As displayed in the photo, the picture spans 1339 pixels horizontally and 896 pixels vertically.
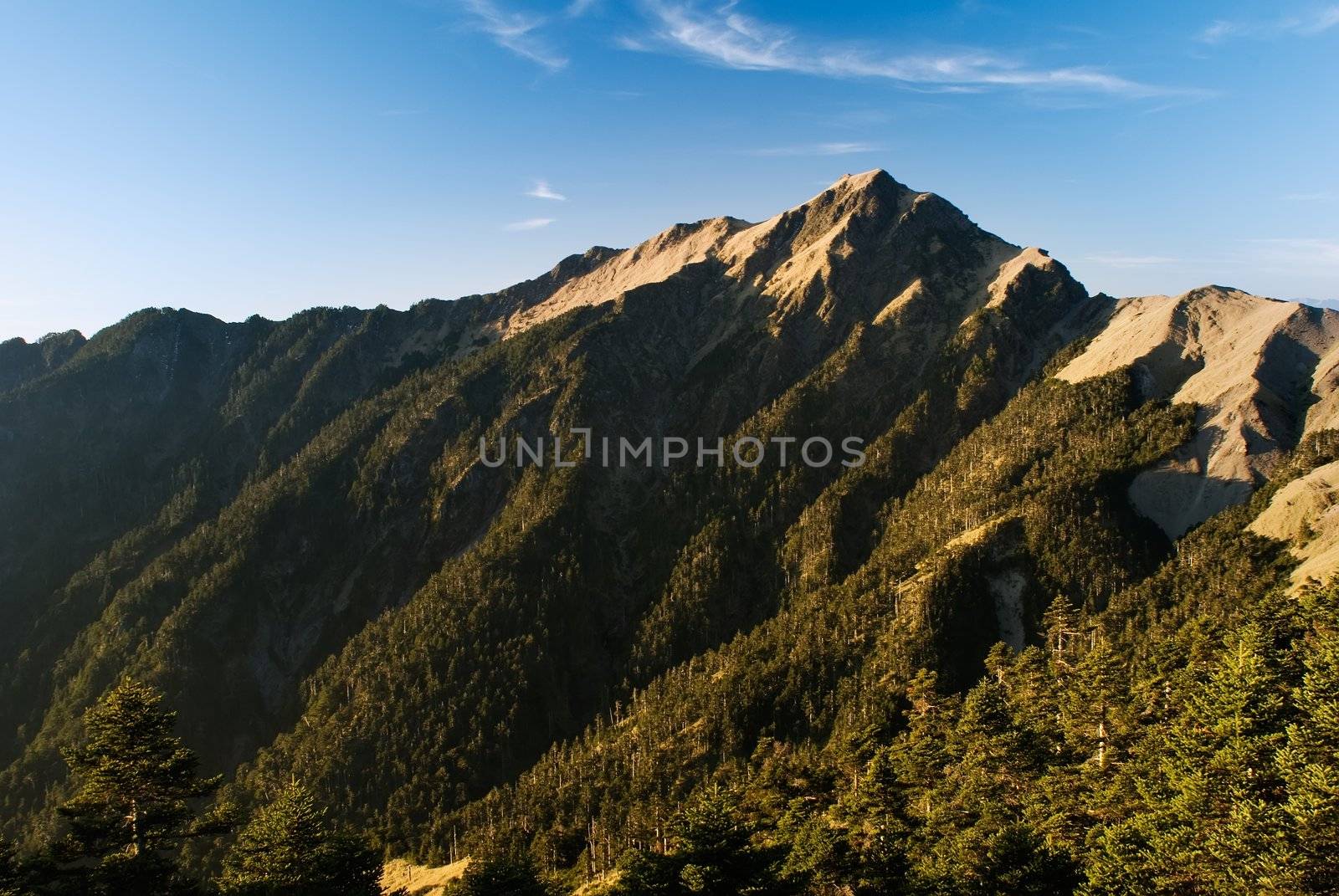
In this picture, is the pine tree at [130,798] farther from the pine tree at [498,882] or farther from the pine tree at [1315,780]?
the pine tree at [1315,780]

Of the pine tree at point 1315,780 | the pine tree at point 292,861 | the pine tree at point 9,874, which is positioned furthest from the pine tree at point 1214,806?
the pine tree at point 9,874

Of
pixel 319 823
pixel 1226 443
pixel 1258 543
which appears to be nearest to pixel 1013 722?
pixel 319 823

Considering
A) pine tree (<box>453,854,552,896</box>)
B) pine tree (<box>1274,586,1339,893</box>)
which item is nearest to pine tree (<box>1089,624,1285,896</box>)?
pine tree (<box>1274,586,1339,893</box>)

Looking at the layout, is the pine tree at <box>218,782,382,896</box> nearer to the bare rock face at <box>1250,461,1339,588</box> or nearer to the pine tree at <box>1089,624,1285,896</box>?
the pine tree at <box>1089,624,1285,896</box>

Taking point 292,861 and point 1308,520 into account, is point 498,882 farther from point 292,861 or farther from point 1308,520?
point 1308,520

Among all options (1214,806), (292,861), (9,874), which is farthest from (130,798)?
(1214,806)

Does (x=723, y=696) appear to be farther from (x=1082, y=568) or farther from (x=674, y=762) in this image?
(x=1082, y=568)
